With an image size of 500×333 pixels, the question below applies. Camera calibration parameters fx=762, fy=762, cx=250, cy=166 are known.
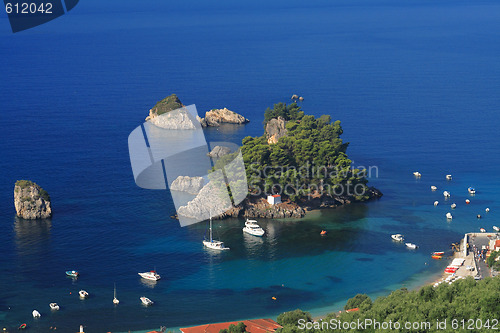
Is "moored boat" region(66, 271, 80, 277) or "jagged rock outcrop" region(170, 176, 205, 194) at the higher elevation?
"jagged rock outcrop" region(170, 176, 205, 194)

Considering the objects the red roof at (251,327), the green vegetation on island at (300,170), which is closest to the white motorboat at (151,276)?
the red roof at (251,327)

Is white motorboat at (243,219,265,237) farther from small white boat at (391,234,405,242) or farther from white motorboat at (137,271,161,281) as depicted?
white motorboat at (137,271,161,281)

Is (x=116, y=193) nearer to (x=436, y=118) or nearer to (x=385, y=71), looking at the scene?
(x=436, y=118)

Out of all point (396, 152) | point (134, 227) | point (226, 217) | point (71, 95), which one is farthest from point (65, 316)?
point (71, 95)

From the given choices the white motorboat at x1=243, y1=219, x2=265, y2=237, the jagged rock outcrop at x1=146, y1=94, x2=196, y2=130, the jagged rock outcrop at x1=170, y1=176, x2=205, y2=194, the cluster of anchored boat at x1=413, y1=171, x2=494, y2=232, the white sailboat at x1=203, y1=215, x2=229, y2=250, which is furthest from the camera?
the jagged rock outcrop at x1=146, y1=94, x2=196, y2=130

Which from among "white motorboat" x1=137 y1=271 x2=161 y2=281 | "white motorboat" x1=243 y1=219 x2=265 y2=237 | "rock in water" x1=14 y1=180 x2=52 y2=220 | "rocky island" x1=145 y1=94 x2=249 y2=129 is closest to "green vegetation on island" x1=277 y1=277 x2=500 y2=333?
"white motorboat" x1=137 y1=271 x2=161 y2=281

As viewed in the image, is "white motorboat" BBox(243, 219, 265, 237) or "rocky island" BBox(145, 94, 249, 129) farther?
"rocky island" BBox(145, 94, 249, 129)
